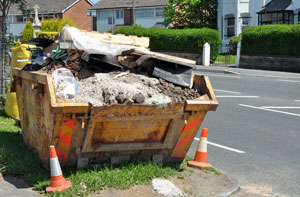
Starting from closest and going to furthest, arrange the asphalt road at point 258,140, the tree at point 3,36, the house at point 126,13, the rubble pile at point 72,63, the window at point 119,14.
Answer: the rubble pile at point 72,63
the asphalt road at point 258,140
the tree at point 3,36
the house at point 126,13
the window at point 119,14

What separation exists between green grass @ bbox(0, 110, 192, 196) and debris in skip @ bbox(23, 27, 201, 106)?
0.90 meters

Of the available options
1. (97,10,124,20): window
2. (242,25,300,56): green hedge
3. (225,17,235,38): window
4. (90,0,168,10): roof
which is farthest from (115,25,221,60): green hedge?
(97,10,124,20): window

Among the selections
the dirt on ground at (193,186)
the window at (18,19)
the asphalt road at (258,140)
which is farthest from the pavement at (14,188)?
the window at (18,19)

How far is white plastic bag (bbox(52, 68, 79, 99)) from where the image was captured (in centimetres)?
504

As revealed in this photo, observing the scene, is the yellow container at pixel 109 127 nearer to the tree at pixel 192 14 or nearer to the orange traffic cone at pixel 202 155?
the orange traffic cone at pixel 202 155

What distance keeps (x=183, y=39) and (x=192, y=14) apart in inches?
398

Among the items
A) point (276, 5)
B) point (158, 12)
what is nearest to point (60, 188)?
point (276, 5)

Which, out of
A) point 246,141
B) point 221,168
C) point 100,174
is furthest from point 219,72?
point 100,174

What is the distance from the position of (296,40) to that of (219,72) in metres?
4.18

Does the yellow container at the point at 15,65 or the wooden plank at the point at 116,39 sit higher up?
the wooden plank at the point at 116,39

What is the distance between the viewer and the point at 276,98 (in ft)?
44.9

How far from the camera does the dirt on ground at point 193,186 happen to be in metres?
5.07

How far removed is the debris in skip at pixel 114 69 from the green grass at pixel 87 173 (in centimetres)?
90

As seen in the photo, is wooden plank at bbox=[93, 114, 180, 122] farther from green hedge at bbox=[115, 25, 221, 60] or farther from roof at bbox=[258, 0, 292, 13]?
roof at bbox=[258, 0, 292, 13]
